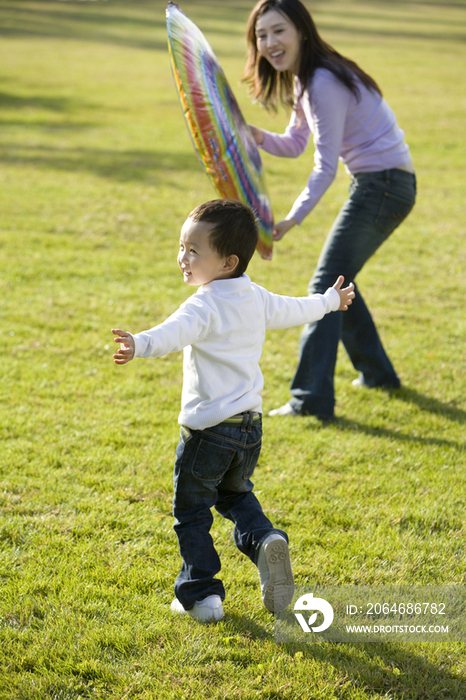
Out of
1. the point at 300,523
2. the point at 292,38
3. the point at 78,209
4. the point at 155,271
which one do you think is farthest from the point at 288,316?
the point at 78,209

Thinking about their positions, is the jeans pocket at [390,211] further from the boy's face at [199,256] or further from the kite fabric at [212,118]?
the boy's face at [199,256]

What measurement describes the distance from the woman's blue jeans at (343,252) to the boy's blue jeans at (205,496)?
5.87ft

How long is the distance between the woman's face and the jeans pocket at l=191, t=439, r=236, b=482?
2533 millimetres

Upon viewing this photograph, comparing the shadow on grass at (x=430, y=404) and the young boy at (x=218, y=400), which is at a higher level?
the young boy at (x=218, y=400)

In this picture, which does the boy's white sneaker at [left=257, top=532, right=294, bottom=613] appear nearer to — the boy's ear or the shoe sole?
the shoe sole

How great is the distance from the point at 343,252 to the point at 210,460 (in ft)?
7.04

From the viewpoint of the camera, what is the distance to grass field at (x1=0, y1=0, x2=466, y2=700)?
8.40 ft

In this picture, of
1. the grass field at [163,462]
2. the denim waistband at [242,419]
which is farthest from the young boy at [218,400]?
the grass field at [163,462]

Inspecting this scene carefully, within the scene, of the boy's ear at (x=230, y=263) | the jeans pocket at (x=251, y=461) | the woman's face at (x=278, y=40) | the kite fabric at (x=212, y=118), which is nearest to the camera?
the boy's ear at (x=230, y=263)

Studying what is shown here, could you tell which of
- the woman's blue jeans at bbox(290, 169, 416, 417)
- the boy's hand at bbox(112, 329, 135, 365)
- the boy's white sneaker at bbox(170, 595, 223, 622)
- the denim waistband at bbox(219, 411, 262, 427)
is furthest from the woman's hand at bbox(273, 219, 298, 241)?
the boy's white sneaker at bbox(170, 595, 223, 622)

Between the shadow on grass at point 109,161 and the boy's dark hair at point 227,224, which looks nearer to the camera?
the boy's dark hair at point 227,224

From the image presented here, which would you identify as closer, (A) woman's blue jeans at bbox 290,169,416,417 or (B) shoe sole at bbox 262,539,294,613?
(B) shoe sole at bbox 262,539,294,613

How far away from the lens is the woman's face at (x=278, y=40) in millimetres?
4055

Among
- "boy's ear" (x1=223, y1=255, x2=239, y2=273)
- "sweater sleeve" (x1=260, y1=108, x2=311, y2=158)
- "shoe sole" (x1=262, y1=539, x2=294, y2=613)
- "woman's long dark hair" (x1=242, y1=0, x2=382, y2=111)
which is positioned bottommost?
"shoe sole" (x1=262, y1=539, x2=294, y2=613)
